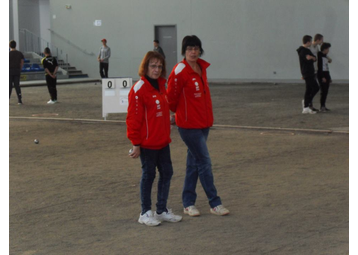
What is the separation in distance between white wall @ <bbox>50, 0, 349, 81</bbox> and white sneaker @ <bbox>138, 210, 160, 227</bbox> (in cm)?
2321

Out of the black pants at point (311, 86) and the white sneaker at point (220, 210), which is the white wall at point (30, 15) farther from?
the white sneaker at point (220, 210)

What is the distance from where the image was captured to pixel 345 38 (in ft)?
91.7

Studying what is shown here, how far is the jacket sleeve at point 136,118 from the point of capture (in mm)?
5992

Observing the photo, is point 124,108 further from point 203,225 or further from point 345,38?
point 345,38

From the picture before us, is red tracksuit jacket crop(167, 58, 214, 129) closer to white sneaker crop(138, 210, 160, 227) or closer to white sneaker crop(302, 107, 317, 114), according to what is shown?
white sneaker crop(138, 210, 160, 227)

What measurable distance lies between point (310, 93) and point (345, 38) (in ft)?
44.1

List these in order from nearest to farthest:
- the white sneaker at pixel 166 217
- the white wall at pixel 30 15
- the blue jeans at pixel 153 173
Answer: the blue jeans at pixel 153 173, the white sneaker at pixel 166 217, the white wall at pixel 30 15

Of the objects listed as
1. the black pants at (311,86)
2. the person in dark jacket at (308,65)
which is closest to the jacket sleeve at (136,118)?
the person in dark jacket at (308,65)

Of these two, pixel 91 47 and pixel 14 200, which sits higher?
pixel 91 47

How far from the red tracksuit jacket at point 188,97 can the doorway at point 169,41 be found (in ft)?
87.5

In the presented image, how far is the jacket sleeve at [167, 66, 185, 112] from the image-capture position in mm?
6332

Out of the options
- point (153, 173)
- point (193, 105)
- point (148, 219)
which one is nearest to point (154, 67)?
point (193, 105)

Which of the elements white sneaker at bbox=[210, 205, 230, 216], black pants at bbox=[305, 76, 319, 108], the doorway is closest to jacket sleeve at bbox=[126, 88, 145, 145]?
white sneaker at bbox=[210, 205, 230, 216]

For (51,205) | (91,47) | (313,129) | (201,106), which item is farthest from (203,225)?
(91,47)
